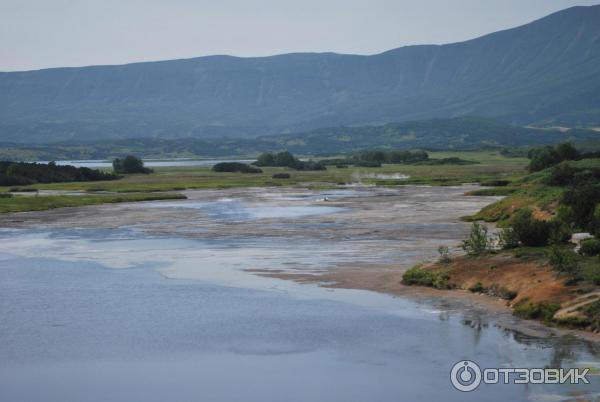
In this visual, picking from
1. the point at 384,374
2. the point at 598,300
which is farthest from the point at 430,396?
the point at 598,300

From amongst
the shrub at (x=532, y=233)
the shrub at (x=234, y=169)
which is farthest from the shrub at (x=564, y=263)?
the shrub at (x=234, y=169)

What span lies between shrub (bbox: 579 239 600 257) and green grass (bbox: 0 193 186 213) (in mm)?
57038

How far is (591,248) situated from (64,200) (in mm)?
65990

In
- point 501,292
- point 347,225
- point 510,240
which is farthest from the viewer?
point 347,225

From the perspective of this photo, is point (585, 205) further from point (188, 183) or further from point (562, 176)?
point (188, 183)

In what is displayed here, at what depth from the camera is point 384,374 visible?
23.4 m

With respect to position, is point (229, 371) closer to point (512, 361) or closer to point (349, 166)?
point (512, 361)

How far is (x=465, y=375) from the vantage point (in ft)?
75.5

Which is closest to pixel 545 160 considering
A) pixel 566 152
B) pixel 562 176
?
pixel 566 152

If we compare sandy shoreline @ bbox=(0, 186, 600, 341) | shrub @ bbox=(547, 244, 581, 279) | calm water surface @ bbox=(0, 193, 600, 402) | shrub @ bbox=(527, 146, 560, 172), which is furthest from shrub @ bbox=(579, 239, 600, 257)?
shrub @ bbox=(527, 146, 560, 172)

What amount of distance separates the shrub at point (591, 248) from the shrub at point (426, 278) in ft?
16.8

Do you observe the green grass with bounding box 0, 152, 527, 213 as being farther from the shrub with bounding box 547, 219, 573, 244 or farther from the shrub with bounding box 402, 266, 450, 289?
the shrub with bounding box 547, 219, 573, 244

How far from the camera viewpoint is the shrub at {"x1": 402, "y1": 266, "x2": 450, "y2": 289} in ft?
114

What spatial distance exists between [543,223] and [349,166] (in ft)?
523
